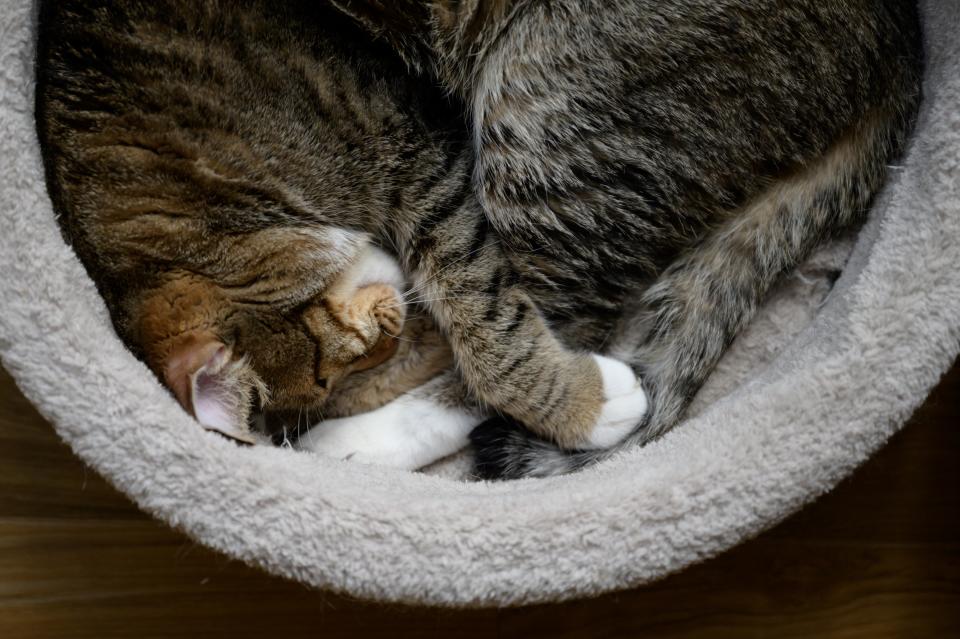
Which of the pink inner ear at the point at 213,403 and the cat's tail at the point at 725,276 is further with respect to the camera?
the cat's tail at the point at 725,276

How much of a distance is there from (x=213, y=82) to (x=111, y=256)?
10.5 inches

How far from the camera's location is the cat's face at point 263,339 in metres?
1.01

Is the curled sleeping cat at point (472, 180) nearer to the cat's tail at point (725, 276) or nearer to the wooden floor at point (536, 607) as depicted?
the cat's tail at point (725, 276)

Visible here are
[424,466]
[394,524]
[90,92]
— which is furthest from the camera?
[424,466]

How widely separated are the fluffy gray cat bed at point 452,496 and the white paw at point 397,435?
0.72ft

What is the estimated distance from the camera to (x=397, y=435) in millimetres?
1249

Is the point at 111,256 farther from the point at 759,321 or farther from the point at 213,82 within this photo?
the point at 759,321

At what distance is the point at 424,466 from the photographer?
4.17 ft

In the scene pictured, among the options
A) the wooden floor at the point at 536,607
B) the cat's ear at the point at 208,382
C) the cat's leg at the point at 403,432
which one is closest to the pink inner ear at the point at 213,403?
the cat's ear at the point at 208,382

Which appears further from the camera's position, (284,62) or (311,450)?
(311,450)

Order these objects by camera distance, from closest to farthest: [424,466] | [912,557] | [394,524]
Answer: [394,524] → [424,466] → [912,557]

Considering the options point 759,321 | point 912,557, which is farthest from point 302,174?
point 912,557

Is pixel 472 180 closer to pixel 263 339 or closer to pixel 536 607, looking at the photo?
pixel 263 339

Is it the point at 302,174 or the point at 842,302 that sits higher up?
the point at 842,302
